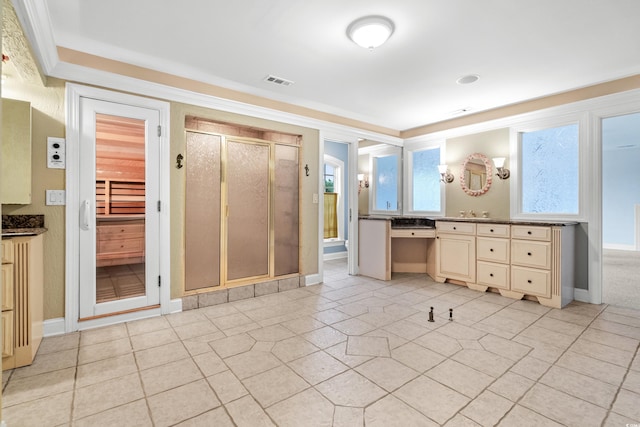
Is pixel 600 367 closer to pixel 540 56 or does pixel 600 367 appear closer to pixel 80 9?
pixel 540 56

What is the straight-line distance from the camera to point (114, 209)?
2.98 meters

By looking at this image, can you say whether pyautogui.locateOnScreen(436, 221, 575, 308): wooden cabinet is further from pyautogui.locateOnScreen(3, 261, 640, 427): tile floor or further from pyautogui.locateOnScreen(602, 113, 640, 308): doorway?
pyautogui.locateOnScreen(602, 113, 640, 308): doorway

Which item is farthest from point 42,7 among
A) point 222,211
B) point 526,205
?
point 526,205

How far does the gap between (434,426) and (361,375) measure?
57 centimetres

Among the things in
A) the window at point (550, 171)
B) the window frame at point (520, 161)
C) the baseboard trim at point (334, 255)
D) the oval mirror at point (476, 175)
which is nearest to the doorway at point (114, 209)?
the baseboard trim at point (334, 255)

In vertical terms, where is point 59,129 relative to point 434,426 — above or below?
above

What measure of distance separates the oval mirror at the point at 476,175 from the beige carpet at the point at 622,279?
1.96 meters

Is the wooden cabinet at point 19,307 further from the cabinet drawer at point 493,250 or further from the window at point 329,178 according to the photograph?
the window at point 329,178

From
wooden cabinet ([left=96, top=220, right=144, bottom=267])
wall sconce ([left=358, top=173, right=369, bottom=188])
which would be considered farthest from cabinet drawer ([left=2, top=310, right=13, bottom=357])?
wall sconce ([left=358, top=173, right=369, bottom=188])

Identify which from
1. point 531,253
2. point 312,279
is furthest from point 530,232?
point 312,279

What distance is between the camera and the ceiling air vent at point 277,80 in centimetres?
341

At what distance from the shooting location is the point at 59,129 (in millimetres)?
2695

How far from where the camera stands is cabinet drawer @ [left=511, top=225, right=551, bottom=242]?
3496 millimetres

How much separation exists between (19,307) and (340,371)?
228 cm
